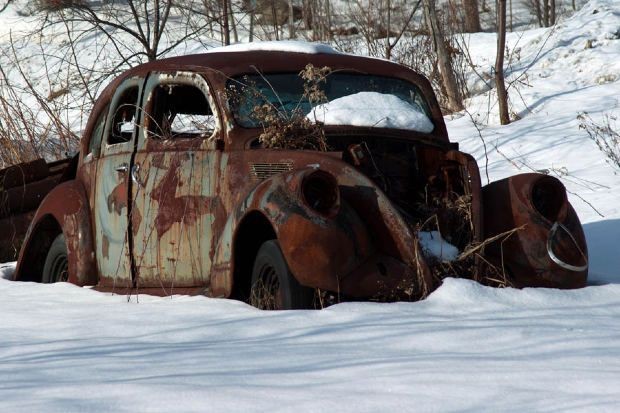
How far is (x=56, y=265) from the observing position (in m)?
6.98

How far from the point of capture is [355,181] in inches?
202

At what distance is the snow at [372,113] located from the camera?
5.81 metres

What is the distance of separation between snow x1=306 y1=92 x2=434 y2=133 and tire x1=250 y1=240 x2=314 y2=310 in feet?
2.92

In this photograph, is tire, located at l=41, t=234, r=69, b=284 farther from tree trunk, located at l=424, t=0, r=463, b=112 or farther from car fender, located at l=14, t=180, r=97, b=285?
tree trunk, located at l=424, t=0, r=463, b=112

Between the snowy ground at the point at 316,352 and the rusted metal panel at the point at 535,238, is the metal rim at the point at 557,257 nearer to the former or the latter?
the rusted metal panel at the point at 535,238

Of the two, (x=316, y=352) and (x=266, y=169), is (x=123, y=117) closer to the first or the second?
(x=266, y=169)

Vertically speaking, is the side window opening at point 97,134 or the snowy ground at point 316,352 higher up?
the side window opening at point 97,134

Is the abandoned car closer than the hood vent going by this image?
Yes

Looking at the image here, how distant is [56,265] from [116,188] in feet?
3.08

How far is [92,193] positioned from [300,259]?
2232 millimetres

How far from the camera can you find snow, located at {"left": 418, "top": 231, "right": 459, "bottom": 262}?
520 cm

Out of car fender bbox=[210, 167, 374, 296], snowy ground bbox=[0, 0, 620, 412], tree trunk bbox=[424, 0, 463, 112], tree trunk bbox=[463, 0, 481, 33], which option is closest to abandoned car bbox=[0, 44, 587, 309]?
car fender bbox=[210, 167, 374, 296]

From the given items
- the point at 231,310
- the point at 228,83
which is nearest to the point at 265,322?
the point at 231,310

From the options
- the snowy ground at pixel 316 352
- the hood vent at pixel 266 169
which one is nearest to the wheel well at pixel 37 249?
the snowy ground at pixel 316 352
